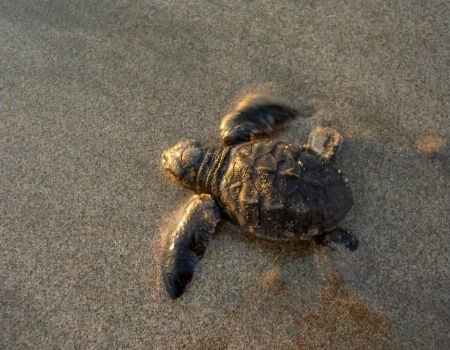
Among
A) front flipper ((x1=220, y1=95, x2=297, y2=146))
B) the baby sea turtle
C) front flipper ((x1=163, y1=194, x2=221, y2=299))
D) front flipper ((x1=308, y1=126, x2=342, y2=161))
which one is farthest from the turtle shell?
front flipper ((x1=220, y1=95, x2=297, y2=146))

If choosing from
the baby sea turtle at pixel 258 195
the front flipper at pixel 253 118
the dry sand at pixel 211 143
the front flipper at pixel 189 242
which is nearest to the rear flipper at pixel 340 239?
the baby sea turtle at pixel 258 195

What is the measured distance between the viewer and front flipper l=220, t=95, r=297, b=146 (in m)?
3.09

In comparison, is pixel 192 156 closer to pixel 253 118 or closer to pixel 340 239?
pixel 253 118

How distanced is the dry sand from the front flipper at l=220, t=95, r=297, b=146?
0.12m

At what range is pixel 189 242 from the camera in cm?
274

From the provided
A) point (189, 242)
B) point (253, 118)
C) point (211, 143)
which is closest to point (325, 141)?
point (253, 118)

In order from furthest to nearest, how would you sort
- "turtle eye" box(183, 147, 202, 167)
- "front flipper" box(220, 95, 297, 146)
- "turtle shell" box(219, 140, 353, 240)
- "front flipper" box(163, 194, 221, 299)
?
1. "front flipper" box(220, 95, 297, 146)
2. "turtle eye" box(183, 147, 202, 167)
3. "front flipper" box(163, 194, 221, 299)
4. "turtle shell" box(219, 140, 353, 240)

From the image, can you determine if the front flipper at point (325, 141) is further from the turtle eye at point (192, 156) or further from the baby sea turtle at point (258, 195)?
the turtle eye at point (192, 156)

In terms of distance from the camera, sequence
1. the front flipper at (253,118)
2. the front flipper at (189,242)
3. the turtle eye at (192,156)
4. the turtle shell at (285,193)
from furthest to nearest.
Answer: the front flipper at (253,118) → the turtle eye at (192,156) → the front flipper at (189,242) → the turtle shell at (285,193)

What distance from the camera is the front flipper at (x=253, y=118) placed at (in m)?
3.09

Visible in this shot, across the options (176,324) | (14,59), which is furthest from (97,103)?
(176,324)

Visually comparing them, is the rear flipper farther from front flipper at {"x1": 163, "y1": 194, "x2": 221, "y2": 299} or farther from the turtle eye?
the turtle eye

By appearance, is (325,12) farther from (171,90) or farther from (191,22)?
(171,90)

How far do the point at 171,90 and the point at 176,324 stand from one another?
200cm
